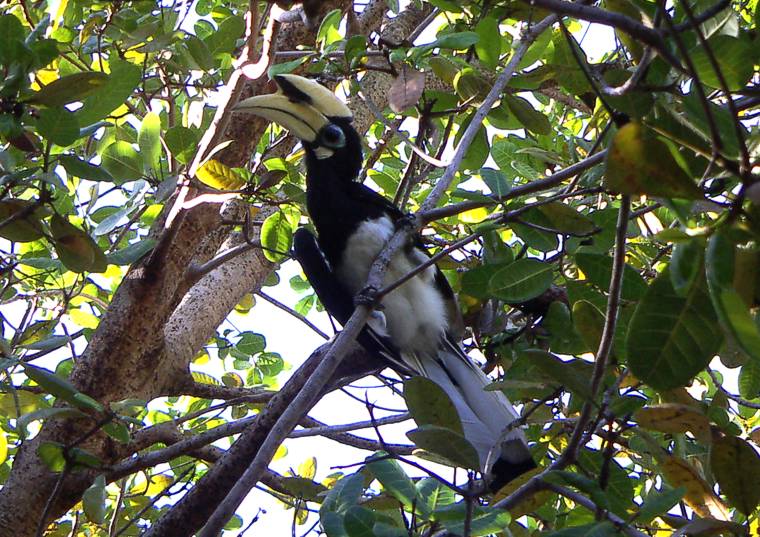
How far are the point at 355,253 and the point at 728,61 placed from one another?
187 cm

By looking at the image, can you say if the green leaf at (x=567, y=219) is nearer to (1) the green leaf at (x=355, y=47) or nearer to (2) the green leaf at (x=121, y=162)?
(1) the green leaf at (x=355, y=47)

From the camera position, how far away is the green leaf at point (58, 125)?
1.74 m

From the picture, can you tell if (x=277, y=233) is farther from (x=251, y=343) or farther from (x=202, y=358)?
(x=202, y=358)

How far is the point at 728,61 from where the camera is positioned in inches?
46.3

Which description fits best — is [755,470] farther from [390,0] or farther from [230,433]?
[390,0]

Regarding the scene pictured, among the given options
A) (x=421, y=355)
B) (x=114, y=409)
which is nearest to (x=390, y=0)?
(x=421, y=355)

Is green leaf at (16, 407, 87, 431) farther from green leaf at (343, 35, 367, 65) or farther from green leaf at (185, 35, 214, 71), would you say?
green leaf at (185, 35, 214, 71)

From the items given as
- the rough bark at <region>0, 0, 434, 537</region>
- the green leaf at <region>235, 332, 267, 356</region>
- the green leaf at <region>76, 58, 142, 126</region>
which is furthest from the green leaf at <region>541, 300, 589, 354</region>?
the green leaf at <region>235, 332, 267, 356</region>

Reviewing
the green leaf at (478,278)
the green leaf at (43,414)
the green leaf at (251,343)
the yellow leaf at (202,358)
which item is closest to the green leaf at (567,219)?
the green leaf at (478,278)

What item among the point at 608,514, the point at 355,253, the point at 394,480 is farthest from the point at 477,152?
the point at 608,514

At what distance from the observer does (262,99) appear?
2676 mm

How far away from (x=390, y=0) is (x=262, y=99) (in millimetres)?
697

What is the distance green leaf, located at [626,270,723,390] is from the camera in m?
1.07

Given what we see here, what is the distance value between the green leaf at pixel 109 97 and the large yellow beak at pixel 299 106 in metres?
0.66
